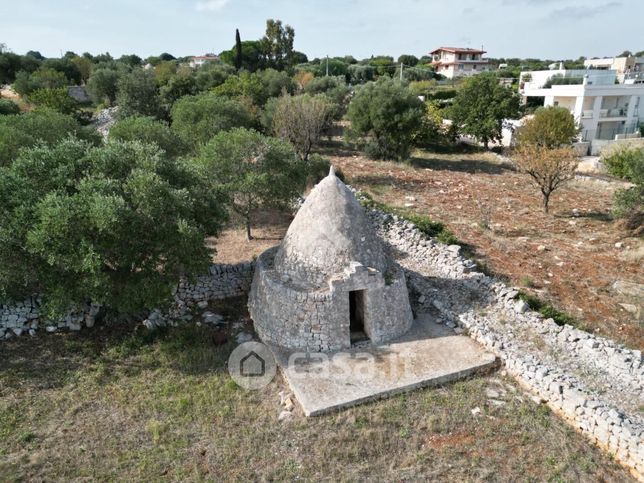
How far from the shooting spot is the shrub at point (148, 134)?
65.8 feet

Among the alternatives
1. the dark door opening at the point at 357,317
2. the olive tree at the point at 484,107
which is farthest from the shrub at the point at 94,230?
the olive tree at the point at 484,107

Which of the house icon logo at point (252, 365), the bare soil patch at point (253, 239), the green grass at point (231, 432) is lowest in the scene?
the green grass at point (231, 432)

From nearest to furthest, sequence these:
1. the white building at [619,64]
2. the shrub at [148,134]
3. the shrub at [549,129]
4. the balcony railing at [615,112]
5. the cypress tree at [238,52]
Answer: the shrub at [148,134] < the shrub at [549,129] < the balcony railing at [615,112] < the cypress tree at [238,52] < the white building at [619,64]

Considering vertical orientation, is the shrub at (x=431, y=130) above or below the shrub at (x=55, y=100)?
below

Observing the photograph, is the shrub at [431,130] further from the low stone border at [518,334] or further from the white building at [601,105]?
the low stone border at [518,334]

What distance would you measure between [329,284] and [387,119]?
962 inches

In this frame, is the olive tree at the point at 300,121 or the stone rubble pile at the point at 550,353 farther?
the olive tree at the point at 300,121

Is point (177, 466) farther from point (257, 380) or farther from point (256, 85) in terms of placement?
point (256, 85)

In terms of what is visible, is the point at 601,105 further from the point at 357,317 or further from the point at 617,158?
the point at 357,317

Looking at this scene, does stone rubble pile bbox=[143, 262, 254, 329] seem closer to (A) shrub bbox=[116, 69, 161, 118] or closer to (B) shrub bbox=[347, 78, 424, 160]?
(B) shrub bbox=[347, 78, 424, 160]

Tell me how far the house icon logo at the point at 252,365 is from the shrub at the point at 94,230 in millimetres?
2592

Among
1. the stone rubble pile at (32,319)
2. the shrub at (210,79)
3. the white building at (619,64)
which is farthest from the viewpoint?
the white building at (619,64)

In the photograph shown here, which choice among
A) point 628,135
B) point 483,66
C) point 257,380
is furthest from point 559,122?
point 483,66

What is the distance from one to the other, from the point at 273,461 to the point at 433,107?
3868 cm
